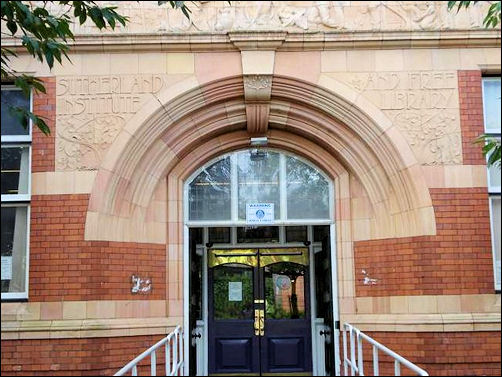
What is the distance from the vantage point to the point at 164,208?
868 cm

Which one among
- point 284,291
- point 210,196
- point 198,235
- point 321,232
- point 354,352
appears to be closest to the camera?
point 354,352

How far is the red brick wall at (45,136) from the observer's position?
8.03 metres

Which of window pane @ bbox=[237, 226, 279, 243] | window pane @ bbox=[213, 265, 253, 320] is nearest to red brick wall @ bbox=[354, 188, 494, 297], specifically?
window pane @ bbox=[237, 226, 279, 243]

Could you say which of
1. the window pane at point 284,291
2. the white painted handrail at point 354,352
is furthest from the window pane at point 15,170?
the white painted handrail at point 354,352

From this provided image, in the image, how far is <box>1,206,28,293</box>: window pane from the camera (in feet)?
26.2

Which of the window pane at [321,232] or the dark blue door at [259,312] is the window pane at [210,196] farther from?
the dark blue door at [259,312]

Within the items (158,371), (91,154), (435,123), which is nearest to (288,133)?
(435,123)

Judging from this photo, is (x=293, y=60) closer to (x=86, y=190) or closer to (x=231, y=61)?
(x=231, y=61)

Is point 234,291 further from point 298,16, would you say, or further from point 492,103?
point 492,103

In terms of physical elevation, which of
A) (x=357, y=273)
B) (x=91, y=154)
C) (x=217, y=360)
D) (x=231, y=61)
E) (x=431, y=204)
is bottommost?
(x=217, y=360)

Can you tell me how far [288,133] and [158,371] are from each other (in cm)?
356

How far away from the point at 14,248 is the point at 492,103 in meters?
6.35

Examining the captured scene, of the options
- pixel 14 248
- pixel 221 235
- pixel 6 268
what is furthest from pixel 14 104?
pixel 221 235

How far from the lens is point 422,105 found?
819cm
